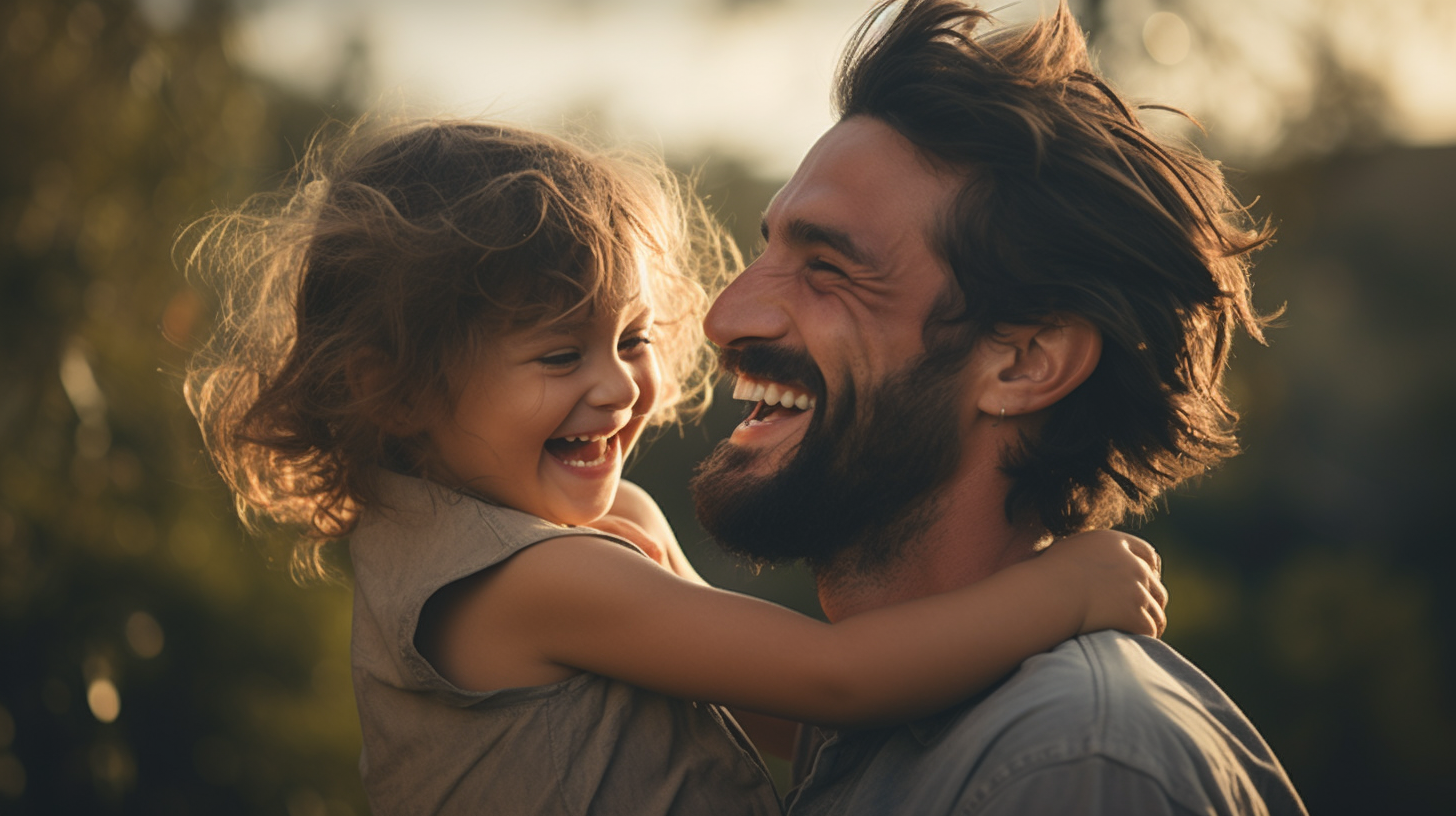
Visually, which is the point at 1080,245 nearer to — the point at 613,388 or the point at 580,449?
the point at 613,388

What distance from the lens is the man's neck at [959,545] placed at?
7.38 ft

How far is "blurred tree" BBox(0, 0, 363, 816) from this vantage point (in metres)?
3.70

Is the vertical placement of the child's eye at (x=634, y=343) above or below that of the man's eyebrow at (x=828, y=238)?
below

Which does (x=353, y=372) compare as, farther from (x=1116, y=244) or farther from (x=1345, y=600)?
(x=1345, y=600)

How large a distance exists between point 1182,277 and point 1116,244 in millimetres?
183

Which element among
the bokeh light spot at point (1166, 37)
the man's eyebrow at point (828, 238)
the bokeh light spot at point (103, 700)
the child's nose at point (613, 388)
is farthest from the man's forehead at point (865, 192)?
the bokeh light spot at point (1166, 37)

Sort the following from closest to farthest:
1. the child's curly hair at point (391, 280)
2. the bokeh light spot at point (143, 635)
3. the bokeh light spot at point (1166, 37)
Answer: the child's curly hair at point (391, 280), the bokeh light spot at point (143, 635), the bokeh light spot at point (1166, 37)

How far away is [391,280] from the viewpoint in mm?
2328

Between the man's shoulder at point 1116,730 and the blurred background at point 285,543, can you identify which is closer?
the man's shoulder at point 1116,730

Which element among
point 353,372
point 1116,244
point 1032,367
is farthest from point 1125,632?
point 353,372

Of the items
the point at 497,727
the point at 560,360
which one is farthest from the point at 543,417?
the point at 497,727

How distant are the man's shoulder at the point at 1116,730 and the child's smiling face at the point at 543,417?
3.18 feet

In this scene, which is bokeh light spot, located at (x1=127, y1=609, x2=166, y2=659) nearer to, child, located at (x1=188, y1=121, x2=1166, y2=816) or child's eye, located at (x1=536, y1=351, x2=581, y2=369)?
child, located at (x1=188, y1=121, x2=1166, y2=816)

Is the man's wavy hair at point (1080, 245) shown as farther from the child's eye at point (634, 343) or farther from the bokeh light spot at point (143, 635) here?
the bokeh light spot at point (143, 635)
